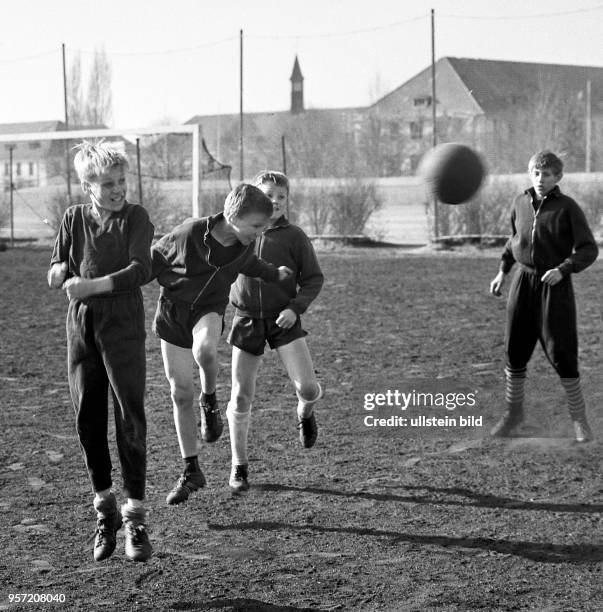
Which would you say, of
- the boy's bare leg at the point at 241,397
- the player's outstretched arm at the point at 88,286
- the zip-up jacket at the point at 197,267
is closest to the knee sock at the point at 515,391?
the boy's bare leg at the point at 241,397

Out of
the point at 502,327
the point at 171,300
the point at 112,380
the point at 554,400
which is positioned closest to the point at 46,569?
the point at 112,380

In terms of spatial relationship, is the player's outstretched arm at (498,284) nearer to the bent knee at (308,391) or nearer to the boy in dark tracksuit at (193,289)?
the bent knee at (308,391)

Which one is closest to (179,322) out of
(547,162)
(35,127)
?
(547,162)

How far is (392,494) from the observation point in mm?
5148

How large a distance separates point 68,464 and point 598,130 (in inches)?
2122

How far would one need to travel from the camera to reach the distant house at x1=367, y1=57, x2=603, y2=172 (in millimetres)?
49594

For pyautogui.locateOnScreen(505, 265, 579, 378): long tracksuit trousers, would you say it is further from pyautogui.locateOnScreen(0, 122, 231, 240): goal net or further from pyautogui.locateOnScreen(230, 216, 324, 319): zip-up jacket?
pyautogui.locateOnScreen(0, 122, 231, 240): goal net

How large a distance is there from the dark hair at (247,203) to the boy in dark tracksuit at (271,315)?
0.48 m

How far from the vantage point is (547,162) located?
6160 mm

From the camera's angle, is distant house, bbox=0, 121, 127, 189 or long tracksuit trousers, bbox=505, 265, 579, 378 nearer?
long tracksuit trousers, bbox=505, 265, 579, 378

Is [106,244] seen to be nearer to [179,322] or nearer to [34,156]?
[179,322]

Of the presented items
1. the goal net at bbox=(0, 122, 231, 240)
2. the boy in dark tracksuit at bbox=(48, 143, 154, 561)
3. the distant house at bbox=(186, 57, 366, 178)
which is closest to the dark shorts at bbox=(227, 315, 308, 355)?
the boy in dark tracksuit at bbox=(48, 143, 154, 561)

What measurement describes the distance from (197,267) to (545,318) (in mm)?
2316

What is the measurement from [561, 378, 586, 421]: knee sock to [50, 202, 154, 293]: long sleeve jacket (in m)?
3.15
